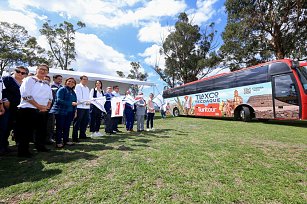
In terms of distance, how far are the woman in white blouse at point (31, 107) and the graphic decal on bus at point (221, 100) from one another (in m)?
10.2

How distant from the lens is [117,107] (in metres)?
6.53

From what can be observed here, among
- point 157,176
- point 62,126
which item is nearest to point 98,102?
point 62,126

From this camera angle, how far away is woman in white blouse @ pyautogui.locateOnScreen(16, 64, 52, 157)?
3467 millimetres

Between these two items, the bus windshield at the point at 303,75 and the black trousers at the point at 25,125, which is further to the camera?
the bus windshield at the point at 303,75

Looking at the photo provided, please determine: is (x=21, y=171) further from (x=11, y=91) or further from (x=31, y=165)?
(x=11, y=91)

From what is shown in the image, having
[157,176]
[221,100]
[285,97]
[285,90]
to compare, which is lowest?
[157,176]

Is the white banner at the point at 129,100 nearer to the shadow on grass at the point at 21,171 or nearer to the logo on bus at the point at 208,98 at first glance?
the shadow on grass at the point at 21,171

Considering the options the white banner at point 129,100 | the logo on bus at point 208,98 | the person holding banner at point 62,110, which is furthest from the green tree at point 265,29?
the person holding banner at point 62,110

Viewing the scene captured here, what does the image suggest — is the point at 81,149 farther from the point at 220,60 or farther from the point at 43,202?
the point at 220,60

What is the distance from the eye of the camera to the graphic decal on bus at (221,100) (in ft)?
33.0

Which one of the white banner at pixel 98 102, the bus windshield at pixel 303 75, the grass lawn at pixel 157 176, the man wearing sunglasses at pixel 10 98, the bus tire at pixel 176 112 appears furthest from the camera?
the bus tire at pixel 176 112

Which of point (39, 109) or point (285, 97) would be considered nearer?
point (39, 109)

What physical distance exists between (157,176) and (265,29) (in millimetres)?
18584

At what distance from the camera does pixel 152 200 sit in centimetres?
204
